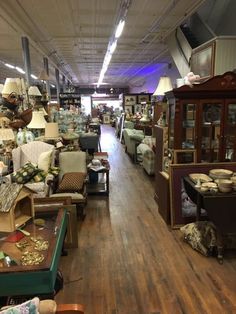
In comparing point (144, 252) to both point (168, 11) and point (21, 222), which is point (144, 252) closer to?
point (21, 222)

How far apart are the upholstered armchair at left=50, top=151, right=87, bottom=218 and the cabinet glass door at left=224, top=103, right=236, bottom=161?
2.18 metres

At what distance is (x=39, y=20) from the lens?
5723mm

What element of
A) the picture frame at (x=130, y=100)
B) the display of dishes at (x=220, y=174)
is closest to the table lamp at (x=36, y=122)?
the display of dishes at (x=220, y=174)

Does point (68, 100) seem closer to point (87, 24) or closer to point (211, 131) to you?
point (87, 24)

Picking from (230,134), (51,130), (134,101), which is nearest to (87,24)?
(51,130)

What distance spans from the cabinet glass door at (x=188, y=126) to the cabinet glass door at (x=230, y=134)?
45 centimetres

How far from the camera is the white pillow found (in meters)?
4.24

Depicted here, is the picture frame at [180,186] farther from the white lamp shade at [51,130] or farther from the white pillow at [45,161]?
the white lamp shade at [51,130]

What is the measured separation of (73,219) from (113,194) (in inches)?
84.1

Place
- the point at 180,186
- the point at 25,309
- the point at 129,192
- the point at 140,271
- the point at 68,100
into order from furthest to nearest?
1. the point at 68,100
2. the point at 129,192
3. the point at 180,186
4. the point at 140,271
5. the point at 25,309

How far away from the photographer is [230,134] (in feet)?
12.4

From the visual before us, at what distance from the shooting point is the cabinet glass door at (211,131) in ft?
12.0

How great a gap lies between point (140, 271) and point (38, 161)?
247 cm

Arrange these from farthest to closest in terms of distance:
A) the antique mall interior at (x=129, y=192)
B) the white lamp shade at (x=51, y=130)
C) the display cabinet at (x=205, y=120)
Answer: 1. the white lamp shade at (x=51, y=130)
2. the display cabinet at (x=205, y=120)
3. the antique mall interior at (x=129, y=192)
